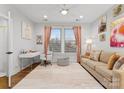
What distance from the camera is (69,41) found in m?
9.48

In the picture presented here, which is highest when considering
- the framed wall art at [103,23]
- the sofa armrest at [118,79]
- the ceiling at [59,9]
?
the ceiling at [59,9]

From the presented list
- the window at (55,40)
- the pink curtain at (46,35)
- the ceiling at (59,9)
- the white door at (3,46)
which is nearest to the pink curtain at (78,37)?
the window at (55,40)

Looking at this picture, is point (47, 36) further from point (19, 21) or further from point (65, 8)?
point (65, 8)

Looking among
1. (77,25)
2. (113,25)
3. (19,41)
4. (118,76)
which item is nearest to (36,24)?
(77,25)

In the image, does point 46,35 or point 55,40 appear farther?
point 55,40

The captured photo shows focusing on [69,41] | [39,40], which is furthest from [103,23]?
[39,40]

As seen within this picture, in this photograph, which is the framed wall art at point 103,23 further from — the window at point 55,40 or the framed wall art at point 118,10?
the window at point 55,40

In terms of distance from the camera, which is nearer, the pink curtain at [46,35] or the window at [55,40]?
the pink curtain at [46,35]

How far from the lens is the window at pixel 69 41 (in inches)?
373

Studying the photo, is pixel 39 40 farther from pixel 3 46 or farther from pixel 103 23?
pixel 103 23

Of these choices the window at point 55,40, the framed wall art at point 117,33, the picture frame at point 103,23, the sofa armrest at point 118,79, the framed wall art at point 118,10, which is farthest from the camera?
the window at point 55,40

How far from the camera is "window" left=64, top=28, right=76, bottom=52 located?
31.1ft
